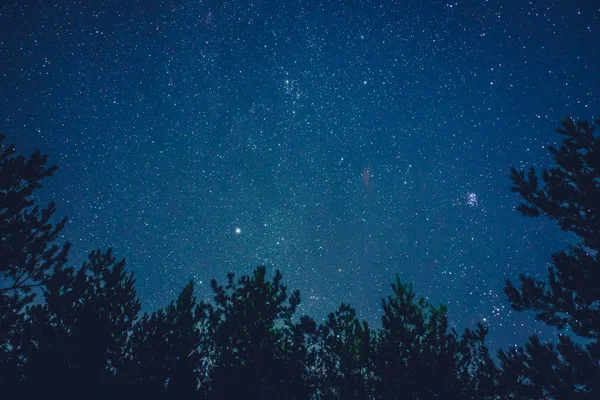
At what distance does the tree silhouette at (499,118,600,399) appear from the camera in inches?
324

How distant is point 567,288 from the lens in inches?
352

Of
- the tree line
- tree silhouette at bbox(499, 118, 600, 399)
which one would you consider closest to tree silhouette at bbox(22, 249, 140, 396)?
the tree line

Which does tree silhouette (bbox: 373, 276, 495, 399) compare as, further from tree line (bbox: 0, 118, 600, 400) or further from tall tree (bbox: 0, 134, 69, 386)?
tall tree (bbox: 0, 134, 69, 386)

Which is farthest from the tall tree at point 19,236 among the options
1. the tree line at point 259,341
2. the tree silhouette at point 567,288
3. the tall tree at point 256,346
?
the tree silhouette at point 567,288

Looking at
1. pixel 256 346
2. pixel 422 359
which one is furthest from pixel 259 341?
pixel 422 359

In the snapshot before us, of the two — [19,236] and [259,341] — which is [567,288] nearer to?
[259,341]

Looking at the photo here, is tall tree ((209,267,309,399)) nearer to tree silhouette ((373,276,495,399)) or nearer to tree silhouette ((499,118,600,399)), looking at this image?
tree silhouette ((373,276,495,399))

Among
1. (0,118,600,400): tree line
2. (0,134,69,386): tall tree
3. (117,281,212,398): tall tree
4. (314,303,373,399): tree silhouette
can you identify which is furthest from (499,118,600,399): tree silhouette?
(0,134,69,386): tall tree

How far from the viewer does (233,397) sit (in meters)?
9.04

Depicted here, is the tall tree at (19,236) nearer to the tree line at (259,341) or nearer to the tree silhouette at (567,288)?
the tree line at (259,341)

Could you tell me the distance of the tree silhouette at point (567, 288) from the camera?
8242 mm

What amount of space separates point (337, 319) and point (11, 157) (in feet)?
41.1

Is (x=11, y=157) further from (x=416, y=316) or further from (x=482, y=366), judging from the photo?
(x=482, y=366)

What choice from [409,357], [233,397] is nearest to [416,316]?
[409,357]
